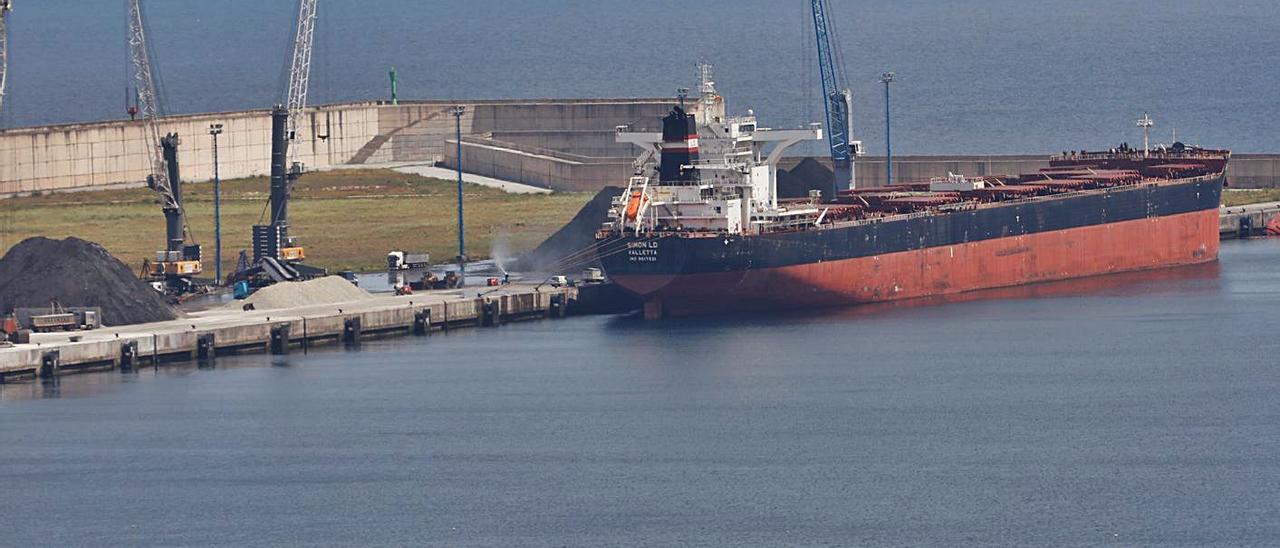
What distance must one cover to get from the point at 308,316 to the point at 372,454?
16.6m

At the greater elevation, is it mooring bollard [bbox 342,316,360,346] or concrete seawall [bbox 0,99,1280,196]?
concrete seawall [bbox 0,99,1280,196]

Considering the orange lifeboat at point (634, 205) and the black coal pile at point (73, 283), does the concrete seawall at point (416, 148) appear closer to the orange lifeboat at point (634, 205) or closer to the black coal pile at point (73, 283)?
the orange lifeboat at point (634, 205)

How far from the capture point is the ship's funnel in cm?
7575

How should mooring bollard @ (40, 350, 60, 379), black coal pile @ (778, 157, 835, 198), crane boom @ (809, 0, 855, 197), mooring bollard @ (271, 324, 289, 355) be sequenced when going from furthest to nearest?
crane boom @ (809, 0, 855, 197)
black coal pile @ (778, 157, 835, 198)
mooring bollard @ (271, 324, 289, 355)
mooring bollard @ (40, 350, 60, 379)

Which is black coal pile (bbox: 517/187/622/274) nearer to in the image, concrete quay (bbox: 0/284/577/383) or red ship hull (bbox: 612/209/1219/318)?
concrete quay (bbox: 0/284/577/383)

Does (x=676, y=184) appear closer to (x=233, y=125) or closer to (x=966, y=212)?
(x=966, y=212)

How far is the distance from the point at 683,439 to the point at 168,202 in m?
32.5

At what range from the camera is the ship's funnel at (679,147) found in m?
75.8

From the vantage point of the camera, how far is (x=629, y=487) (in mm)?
48938

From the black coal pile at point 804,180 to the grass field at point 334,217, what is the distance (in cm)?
994

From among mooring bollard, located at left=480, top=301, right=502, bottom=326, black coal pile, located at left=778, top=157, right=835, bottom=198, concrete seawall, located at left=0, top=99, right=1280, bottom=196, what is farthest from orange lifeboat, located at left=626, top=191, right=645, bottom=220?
concrete seawall, located at left=0, top=99, right=1280, bottom=196

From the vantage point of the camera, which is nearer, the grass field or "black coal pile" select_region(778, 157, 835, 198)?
the grass field

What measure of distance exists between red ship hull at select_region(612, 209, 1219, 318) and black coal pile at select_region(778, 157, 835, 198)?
42.4 feet

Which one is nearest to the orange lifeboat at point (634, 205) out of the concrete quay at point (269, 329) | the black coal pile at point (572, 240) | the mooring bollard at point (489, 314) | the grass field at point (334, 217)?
the concrete quay at point (269, 329)
